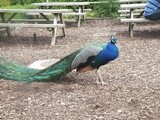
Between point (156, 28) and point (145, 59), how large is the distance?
14.3 feet

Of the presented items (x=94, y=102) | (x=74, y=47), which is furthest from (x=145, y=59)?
(x=94, y=102)

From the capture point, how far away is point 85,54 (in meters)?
5.97

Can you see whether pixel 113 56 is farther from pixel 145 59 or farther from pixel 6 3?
pixel 6 3

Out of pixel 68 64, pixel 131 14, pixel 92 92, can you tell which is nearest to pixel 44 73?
pixel 68 64

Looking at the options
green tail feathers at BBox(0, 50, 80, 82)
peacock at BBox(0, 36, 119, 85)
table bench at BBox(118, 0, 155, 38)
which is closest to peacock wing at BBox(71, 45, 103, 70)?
peacock at BBox(0, 36, 119, 85)

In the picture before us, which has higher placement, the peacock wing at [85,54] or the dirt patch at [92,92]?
the peacock wing at [85,54]

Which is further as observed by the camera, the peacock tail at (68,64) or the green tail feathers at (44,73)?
the green tail feathers at (44,73)

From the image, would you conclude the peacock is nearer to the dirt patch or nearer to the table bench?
the dirt patch

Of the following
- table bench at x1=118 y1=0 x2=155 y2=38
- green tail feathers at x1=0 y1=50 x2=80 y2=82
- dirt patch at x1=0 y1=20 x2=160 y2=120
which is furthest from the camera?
table bench at x1=118 y1=0 x2=155 y2=38

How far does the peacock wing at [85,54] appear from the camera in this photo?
19.5ft

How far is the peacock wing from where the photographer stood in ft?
19.5

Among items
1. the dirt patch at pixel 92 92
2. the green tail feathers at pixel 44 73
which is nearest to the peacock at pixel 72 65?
the green tail feathers at pixel 44 73

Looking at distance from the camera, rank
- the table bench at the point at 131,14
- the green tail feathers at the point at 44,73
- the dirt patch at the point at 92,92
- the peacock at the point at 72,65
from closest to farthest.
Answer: the dirt patch at the point at 92,92, the peacock at the point at 72,65, the green tail feathers at the point at 44,73, the table bench at the point at 131,14

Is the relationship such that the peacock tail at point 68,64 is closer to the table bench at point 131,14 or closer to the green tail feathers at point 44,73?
the green tail feathers at point 44,73
